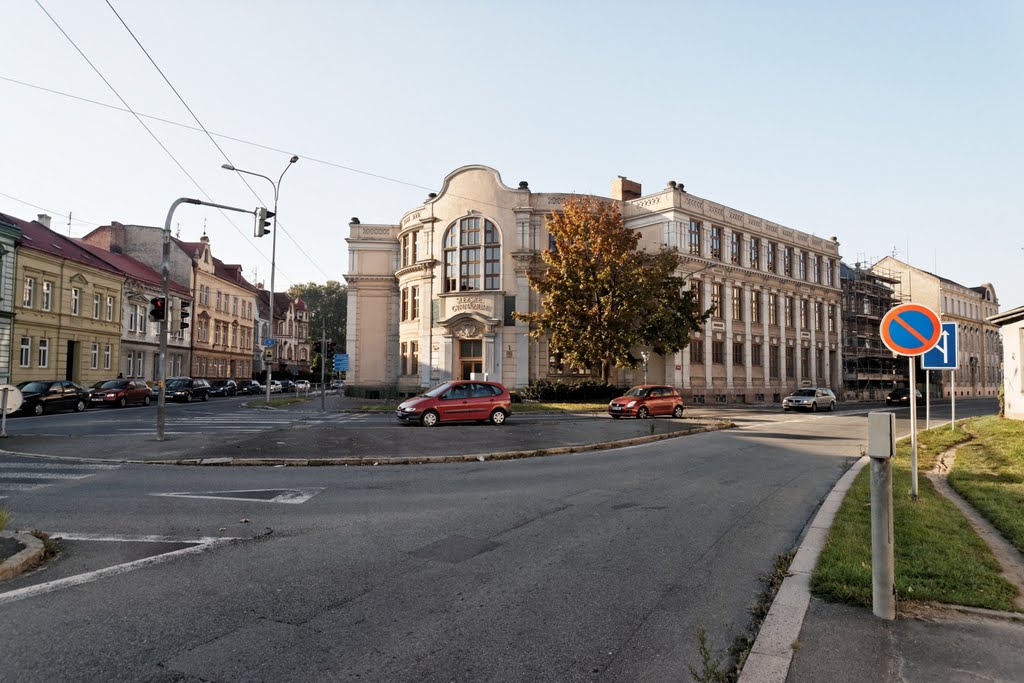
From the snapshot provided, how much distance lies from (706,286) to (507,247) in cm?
1496

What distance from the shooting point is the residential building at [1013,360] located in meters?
21.4

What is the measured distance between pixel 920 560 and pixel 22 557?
316 inches

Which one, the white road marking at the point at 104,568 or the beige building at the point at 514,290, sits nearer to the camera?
the white road marking at the point at 104,568

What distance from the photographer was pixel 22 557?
555 cm

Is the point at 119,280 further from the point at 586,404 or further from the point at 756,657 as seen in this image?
the point at 756,657

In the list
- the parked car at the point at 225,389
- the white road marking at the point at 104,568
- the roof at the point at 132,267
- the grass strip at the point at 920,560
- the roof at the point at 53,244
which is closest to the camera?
the grass strip at the point at 920,560

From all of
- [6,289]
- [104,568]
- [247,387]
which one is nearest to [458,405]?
[104,568]

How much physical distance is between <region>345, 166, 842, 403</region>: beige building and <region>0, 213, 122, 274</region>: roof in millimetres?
17017

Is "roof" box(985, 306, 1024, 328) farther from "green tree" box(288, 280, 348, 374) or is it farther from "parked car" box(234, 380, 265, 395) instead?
"green tree" box(288, 280, 348, 374)

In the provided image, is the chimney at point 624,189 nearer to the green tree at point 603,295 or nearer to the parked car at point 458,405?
the green tree at point 603,295

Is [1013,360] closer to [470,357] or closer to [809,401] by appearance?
[809,401]

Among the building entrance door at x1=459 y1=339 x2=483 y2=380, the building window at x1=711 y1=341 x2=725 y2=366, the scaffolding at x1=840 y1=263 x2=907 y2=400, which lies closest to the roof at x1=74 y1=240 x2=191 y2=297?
the building entrance door at x1=459 y1=339 x2=483 y2=380

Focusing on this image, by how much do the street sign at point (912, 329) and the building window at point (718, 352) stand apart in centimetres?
3743

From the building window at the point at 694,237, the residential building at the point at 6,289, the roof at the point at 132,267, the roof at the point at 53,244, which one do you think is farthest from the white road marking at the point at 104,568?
the roof at the point at 132,267
